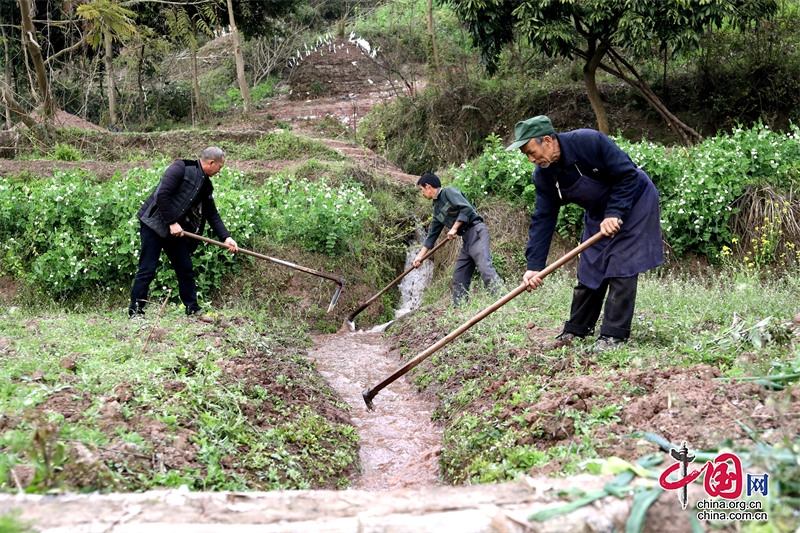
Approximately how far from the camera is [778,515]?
6.80ft

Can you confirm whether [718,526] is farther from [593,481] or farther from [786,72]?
[786,72]

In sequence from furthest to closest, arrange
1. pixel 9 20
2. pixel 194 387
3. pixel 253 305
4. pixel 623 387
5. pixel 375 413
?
pixel 9 20, pixel 253 305, pixel 375 413, pixel 194 387, pixel 623 387

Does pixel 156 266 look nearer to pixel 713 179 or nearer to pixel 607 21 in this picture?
pixel 713 179

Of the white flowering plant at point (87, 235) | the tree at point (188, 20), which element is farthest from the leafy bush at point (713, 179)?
the tree at point (188, 20)

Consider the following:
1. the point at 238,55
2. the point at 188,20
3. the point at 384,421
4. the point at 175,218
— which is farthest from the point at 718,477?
the point at 188,20

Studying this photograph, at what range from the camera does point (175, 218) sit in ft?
22.1

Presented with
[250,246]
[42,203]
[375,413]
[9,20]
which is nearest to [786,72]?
[250,246]

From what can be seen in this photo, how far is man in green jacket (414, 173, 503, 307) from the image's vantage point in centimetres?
797

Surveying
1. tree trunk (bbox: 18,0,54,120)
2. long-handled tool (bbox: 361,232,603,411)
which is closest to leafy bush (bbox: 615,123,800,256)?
long-handled tool (bbox: 361,232,603,411)

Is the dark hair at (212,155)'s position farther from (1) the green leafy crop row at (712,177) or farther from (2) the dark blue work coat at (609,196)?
(1) the green leafy crop row at (712,177)

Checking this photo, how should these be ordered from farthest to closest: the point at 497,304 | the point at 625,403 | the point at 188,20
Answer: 1. the point at 188,20
2. the point at 497,304
3. the point at 625,403

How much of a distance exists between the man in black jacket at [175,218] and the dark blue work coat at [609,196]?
357 cm

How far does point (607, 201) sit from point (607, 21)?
8.31 metres

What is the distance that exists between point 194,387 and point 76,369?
0.80 m
